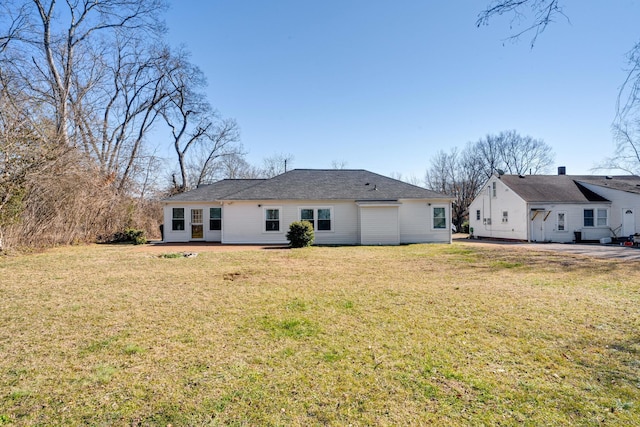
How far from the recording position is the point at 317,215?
1736cm

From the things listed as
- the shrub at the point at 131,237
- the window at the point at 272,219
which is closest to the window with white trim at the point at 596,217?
the window at the point at 272,219

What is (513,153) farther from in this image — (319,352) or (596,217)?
(319,352)

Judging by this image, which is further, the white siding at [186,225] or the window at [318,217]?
the white siding at [186,225]

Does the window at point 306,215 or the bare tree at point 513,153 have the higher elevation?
the bare tree at point 513,153

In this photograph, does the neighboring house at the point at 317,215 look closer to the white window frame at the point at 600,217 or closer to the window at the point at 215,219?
the window at the point at 215,219

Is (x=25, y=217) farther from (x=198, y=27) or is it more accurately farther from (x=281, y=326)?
(x=281, y=326)

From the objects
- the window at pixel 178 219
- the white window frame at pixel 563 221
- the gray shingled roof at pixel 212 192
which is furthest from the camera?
the white window frame at pixel 563 221

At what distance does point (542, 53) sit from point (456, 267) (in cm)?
618

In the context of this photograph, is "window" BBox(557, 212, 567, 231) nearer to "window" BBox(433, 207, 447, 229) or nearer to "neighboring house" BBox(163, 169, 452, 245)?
"neighboring house" BBox(163, 169, 452, 245)

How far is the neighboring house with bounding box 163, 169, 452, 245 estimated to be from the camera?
17.0 m

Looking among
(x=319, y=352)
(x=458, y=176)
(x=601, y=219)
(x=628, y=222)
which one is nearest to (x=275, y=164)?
(x=458, y=176)

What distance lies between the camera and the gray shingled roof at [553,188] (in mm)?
20531

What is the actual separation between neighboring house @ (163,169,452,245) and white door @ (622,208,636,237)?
41.2 ft

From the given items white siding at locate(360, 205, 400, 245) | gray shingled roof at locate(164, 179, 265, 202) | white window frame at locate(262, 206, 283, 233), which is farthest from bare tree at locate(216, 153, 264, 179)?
white siding at locate(360, 205, 400, 245)
